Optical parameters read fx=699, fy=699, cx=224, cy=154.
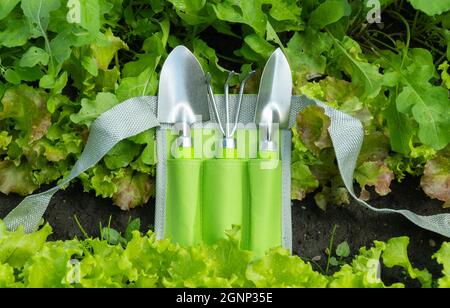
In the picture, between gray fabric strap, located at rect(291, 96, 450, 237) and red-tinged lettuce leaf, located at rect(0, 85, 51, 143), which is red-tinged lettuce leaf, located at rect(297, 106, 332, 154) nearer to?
gray fabric strap, located at rect(291, 96, 450, 237)

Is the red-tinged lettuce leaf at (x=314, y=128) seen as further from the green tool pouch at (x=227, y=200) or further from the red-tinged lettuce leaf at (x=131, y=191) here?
the red-tinged lettuce leaf at (x=131, y=191)

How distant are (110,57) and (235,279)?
537 millimetres

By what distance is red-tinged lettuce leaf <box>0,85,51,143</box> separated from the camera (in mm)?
1352

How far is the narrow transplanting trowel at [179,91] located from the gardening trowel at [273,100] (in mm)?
125

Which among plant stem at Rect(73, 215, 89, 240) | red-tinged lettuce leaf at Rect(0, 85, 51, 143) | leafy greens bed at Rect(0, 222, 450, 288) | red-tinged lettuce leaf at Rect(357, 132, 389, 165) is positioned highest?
red-tinged lettuce leaf at Rect(0, 85, 51, 143)

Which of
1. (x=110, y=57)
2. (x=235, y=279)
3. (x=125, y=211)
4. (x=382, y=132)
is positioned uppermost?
(x=110, y=57)

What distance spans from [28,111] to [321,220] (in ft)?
2.01

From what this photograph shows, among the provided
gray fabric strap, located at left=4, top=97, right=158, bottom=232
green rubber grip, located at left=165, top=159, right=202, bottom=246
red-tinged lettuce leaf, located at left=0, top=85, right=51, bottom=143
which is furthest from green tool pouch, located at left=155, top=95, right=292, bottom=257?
red-tinged lettuce leaf, located at left=0, top=85, right=51, bottom=143

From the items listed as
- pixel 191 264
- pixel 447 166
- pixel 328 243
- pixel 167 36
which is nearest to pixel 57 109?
pixel 167 36

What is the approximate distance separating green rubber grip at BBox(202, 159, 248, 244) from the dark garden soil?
0.47ft

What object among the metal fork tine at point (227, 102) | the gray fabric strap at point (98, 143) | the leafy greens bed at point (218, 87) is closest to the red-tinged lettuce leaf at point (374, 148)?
the leafy greens bed at point (218, 87)

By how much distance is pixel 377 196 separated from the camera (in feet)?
4.60

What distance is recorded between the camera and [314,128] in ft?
4.33

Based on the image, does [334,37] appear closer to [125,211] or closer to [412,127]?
[412,127]
